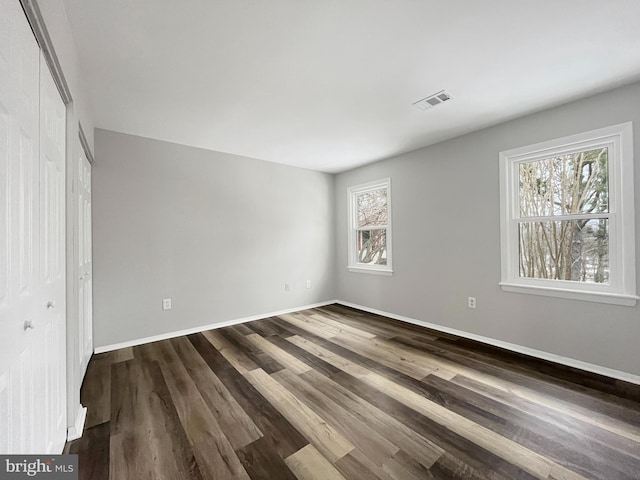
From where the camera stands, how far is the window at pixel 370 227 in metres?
4.11

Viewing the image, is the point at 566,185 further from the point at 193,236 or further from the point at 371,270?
the point at 193,236

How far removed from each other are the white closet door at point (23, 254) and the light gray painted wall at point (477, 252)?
110 inches

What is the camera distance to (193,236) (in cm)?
343

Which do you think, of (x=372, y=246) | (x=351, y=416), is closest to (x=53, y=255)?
(x=351, y=416)

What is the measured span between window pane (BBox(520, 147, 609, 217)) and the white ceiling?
555 millimetres

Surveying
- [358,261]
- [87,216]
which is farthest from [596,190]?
[87,216]

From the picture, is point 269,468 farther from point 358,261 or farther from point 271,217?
point 358,261

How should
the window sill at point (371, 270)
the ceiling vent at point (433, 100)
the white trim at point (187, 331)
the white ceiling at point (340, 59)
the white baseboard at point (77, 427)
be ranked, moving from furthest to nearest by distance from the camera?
1. the window sill at point (371, 270)
2. the white trim at point (187, 331)
3. the ceiling vent at point (433, 100)
4. the white baseboard at point (77, 427)
5. the white ceiling at point (340, 59)

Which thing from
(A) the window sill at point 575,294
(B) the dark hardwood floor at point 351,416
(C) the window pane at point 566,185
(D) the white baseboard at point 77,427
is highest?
(C) the window pane at point 566,185

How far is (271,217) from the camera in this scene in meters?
4.13

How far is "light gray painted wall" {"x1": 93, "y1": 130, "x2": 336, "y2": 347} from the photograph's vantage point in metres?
2.90

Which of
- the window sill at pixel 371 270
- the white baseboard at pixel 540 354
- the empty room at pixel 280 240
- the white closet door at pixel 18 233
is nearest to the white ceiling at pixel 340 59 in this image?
the empty room at pixel 280 240

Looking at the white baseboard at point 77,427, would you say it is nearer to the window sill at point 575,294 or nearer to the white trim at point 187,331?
the white trim at point 187,331

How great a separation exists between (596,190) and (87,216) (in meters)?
4.70
